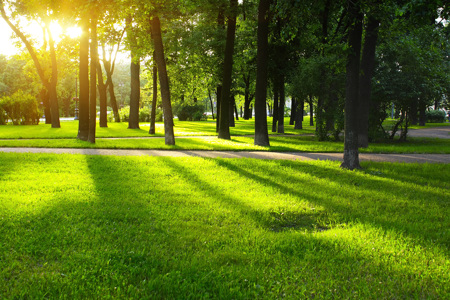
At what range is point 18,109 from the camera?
110 ft

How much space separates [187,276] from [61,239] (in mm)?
1919

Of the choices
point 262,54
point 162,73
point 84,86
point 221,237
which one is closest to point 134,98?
point 84,86

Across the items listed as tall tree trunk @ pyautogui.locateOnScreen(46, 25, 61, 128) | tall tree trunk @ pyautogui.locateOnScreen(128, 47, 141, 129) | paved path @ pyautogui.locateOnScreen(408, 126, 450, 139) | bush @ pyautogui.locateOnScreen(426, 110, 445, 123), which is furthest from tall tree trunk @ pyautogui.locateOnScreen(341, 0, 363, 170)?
bush @ pyautogui.locateOnScreen(426, 110, 445, 123)

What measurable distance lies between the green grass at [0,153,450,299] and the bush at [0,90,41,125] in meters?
28.8

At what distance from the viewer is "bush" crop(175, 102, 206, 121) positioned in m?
54.8

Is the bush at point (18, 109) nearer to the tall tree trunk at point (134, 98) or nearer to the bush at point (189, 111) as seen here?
the tall tree trunk at point (134, 98)

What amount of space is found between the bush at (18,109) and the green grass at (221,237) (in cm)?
2879

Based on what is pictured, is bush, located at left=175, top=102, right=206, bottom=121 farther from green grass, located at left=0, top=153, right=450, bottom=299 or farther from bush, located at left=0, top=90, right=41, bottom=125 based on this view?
green grass, located at left=0, top=153, right=450, bottom=299

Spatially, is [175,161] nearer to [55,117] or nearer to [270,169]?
[270,169]

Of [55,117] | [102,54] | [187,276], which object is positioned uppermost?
[102,54]

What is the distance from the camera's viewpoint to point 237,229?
5.02m

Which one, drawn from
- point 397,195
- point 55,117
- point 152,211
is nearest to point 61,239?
point 152,211

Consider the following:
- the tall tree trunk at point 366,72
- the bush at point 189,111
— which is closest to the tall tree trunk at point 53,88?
the tall tree trunk at point 366,72

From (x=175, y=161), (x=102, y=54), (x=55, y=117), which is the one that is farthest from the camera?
(x=102, y=54)
